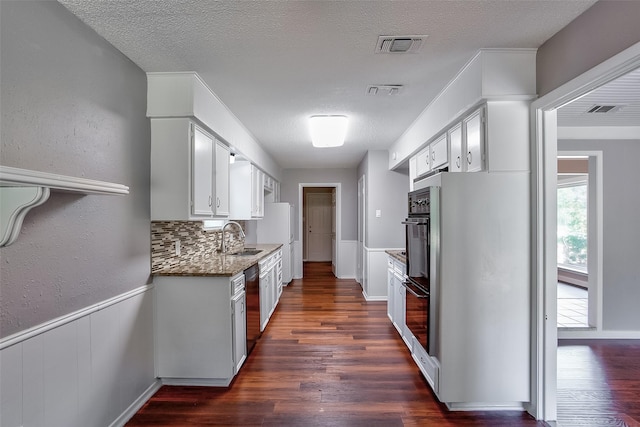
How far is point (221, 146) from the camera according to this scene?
10.0 feet

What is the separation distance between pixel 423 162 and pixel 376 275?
7.06 feet

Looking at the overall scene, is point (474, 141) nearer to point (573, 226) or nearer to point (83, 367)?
point (83, 367)

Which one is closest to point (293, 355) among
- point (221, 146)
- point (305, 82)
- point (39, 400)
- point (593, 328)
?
point (39, 400)

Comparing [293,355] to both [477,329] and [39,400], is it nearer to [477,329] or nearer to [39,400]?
[477,329]

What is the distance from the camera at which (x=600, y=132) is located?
3412 mm

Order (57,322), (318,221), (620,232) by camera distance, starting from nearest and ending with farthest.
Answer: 1. (57,322)
2. (620,232)
3. (318,221)

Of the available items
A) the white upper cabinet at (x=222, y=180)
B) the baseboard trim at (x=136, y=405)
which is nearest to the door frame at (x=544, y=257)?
the white upper cabinet at (x=222, y=180)


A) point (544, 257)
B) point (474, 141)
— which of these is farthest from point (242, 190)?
point (544, 257)

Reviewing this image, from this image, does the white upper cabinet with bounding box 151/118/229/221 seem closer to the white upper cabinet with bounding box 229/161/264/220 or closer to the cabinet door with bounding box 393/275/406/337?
the white upper cabinet with bounding box 229/161/264/220

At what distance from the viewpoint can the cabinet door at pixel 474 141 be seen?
6.98ft

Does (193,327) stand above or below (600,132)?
below

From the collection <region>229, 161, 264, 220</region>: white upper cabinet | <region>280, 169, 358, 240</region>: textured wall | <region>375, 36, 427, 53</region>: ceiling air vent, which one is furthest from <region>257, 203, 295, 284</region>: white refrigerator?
<region>375, 36, 427, 53</region>: ceiling air vent

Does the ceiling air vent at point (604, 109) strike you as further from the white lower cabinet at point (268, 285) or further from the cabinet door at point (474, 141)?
the white lower cabinet at point (268, 285)

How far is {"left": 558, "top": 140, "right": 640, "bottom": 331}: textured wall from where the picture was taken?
335 cm
